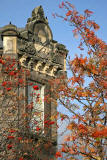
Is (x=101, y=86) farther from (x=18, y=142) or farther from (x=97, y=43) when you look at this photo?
(x=18, y=142)

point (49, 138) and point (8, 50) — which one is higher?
point (8, 50)

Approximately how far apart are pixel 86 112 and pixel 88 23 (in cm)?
322

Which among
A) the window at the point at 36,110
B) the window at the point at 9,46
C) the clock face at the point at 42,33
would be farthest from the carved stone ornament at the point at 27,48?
the window at the point at 36,110

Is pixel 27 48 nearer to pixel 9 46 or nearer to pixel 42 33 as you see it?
pixel 9 46

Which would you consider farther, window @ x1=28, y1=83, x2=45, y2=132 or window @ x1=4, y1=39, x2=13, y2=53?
window @ x1=4, y1=39, x2=13, y2=53

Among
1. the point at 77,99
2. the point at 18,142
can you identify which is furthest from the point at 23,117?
the point at 77,99

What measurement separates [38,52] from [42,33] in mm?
1456

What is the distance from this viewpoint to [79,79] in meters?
14.3

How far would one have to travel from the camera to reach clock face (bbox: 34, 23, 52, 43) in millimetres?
22159

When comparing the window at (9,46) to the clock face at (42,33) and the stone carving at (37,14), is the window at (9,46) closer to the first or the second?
the clock face at (42,33)

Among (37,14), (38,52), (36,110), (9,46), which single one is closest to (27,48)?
(38,52)

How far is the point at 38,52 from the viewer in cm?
2167

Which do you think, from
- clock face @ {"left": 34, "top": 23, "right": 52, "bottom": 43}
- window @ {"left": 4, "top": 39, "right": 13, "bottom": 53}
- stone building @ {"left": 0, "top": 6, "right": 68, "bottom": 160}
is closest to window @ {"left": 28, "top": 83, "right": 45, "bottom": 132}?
stone building @ {"left": 0, "top": 6, "right": 68, "bottom": 160}

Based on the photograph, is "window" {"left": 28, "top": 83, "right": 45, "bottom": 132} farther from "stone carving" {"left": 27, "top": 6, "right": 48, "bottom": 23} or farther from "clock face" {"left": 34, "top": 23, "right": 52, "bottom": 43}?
"stone carving" {"left": 27, "top": 6, "right": 48, "bottom": 23}
